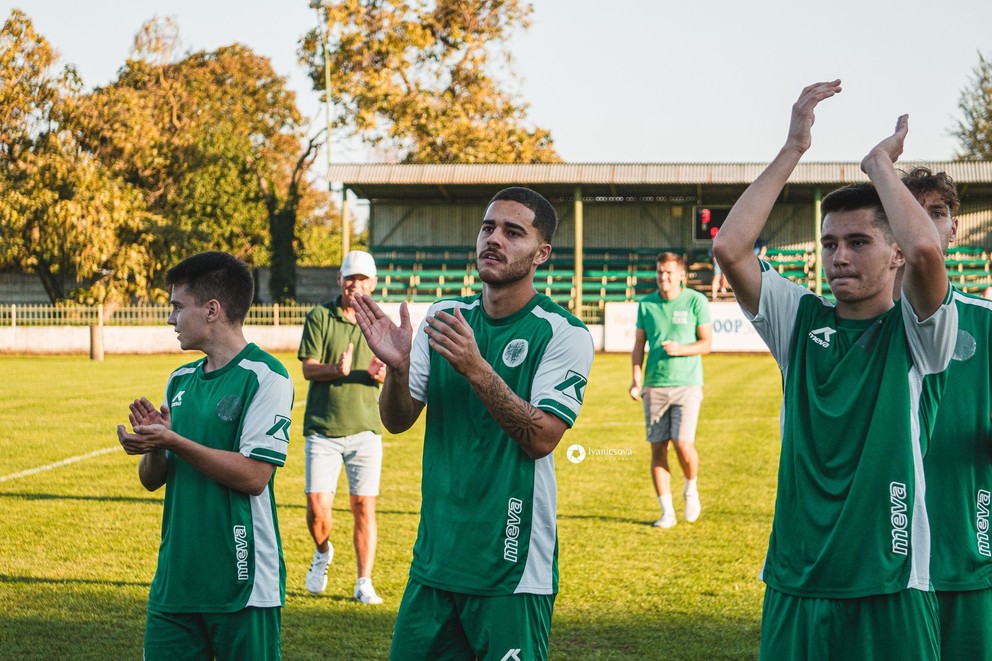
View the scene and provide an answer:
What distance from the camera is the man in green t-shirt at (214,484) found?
3812 millimetres

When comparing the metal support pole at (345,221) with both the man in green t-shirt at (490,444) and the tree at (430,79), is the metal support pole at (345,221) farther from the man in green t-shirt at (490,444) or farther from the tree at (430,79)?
the man in green t-shirt at (490,444)

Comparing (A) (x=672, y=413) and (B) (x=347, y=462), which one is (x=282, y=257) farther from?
(B) (x=347, y=462)

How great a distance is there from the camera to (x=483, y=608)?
353cm

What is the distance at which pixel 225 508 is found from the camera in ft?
12.8

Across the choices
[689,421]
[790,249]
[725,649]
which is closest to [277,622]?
[725,649]

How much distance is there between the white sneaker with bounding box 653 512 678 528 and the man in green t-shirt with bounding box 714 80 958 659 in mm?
6137

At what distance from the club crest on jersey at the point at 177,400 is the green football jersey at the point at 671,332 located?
6.37m

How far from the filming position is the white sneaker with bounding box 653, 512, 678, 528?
955 centimetres

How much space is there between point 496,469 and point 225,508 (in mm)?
1058

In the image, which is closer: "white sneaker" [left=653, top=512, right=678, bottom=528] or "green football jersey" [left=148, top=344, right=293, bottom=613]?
"green football jersey" [left=148, top=344, right=293, bottom=613]

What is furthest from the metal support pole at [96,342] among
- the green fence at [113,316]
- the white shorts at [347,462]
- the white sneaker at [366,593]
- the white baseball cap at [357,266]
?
the white sneaker at [366,593]

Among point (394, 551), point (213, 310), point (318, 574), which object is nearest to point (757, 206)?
point (213, 310)

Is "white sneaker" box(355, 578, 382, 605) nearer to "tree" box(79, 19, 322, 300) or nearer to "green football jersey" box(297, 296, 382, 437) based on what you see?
"green football jersey" box(297, 296, 382, 437)

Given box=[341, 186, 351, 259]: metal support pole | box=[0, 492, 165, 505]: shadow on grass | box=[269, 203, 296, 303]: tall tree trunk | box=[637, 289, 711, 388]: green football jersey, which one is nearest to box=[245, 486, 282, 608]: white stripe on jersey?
box=[637, 289, 711, 388]: green football jersey
